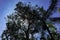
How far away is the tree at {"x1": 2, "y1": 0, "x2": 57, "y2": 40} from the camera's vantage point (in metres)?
11.0

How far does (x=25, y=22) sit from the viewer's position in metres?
12.2

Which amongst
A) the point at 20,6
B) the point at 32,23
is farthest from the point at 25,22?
the point at 20,6

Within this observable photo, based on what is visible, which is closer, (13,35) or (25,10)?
(25,10)

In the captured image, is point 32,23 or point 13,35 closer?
point 32,23

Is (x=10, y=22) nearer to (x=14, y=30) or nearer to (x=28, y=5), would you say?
(x=14, y=30)

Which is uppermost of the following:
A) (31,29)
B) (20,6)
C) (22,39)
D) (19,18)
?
(20,6)

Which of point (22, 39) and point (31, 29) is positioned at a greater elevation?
point (31, 29)

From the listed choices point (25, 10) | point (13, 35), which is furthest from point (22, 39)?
point (25, 10)

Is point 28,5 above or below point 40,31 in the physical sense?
above

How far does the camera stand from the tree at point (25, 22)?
1105cm

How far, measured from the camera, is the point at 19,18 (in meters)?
12.8

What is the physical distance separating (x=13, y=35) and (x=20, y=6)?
2.72 m

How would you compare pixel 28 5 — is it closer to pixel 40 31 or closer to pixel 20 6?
pixel 20 6

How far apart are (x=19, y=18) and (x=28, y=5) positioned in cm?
144
